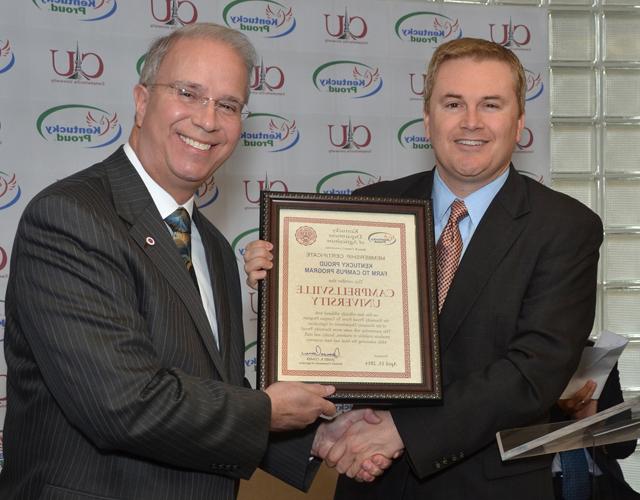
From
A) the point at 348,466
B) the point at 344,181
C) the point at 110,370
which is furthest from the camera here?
the point at 344,181

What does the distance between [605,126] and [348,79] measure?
5.60ft

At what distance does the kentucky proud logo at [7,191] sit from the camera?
496cm

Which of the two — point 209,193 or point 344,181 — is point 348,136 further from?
point 209,193

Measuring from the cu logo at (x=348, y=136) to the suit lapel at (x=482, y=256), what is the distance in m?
2.67

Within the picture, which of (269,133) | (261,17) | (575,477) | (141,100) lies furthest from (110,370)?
(261,17)

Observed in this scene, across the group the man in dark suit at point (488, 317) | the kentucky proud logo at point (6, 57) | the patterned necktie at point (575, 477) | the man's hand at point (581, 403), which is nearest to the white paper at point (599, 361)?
the man's hand at point (581, 403)

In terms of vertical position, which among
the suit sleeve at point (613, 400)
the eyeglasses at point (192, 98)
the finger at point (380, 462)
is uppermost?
the eyeglasses at point (192, 98)

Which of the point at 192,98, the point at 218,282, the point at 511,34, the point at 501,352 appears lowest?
the point at 501,352

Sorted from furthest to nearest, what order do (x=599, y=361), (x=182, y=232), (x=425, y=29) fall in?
(x=425, y=29)
(x=599, y=361)
(x=182, y=232)

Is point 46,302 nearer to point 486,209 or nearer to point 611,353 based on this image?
point 486,209

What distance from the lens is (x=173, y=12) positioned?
5.23 metres

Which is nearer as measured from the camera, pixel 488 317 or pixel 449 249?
pixel 488 317

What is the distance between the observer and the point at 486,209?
2.89m
